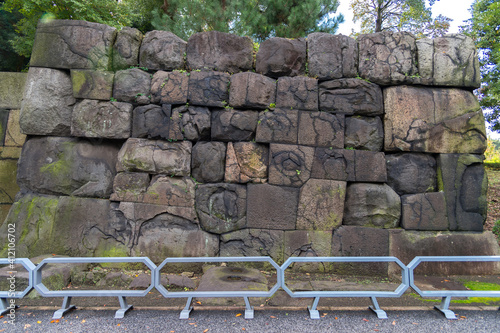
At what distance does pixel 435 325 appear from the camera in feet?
9.29

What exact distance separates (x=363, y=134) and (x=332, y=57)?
1288 millimetres

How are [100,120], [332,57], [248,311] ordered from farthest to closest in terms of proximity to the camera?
[332,57], [100,120], [248,311]

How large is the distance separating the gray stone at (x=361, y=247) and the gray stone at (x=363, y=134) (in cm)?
125

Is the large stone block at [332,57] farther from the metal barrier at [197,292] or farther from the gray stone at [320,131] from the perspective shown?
the metal barrier at [197,292]

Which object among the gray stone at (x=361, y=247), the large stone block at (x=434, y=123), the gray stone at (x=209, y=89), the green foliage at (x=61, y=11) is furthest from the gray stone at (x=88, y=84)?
the large stone block at (x=434, y=123)

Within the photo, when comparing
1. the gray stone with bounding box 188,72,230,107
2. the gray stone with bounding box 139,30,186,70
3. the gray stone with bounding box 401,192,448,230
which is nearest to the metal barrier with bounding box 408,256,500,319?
the gray stone with bounding box 401,192,448,230

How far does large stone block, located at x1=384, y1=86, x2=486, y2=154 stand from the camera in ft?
14.3

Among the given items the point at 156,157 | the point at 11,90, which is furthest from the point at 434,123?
the point at 11,90

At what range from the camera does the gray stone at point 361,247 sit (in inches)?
167

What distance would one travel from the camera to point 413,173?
4387 millimetres

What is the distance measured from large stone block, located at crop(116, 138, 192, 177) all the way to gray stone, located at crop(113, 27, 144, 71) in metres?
1.25

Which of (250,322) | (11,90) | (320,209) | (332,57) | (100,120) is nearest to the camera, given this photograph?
(250,322)

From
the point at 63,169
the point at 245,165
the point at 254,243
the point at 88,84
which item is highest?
the point at 88,84

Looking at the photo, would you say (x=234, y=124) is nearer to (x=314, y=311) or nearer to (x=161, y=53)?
(x=161, y=53)
